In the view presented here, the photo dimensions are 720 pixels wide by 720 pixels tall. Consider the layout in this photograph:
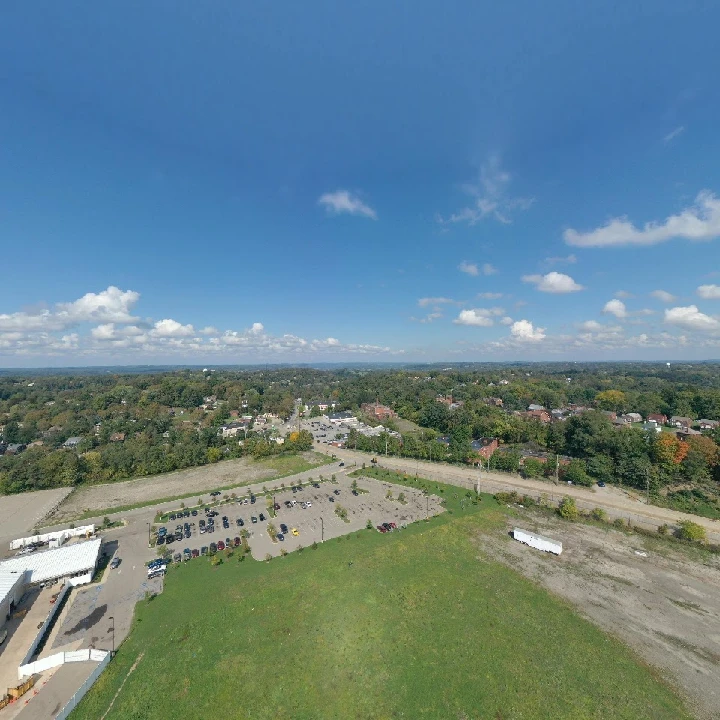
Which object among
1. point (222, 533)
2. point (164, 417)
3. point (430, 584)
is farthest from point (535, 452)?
point (164, 417)

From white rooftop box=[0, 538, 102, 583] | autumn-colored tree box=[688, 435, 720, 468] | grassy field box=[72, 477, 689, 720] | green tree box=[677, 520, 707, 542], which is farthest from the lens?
autumn-colored tree box=[688, 435, 720, 468]

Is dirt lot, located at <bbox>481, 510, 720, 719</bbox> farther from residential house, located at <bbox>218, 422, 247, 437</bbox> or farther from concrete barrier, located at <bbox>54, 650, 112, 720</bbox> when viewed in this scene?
residential house, located at <bbox>218, 422, 247, 437</bbox>

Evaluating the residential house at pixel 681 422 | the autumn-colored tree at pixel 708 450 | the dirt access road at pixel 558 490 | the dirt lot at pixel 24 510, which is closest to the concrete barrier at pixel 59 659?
the dirt lot at pixel 24 510

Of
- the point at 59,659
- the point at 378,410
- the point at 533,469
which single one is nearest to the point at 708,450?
the point at 533,469

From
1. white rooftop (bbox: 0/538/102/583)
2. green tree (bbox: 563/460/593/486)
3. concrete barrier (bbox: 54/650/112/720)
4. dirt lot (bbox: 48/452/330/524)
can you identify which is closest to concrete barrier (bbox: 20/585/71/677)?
white rooftop (bbox: 0/538/102/583)

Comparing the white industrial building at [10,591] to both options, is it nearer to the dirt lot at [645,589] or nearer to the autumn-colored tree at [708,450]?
the dirt lot at [645,589]

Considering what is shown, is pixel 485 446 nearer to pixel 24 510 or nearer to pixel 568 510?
pixel 568 510

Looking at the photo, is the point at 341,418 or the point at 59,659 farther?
the point at 341,418
